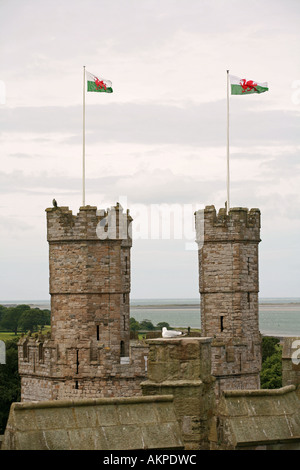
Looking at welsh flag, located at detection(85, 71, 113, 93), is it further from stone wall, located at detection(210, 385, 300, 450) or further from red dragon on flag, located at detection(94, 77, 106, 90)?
stone wall, located at detection(210, 385, 300, 450)

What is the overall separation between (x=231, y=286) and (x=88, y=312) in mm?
5507

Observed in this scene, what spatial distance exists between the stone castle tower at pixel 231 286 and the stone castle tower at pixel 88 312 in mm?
3094

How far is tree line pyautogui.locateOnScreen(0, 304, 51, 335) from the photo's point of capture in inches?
5027

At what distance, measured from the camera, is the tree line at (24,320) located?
5027 inches

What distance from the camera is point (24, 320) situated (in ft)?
424

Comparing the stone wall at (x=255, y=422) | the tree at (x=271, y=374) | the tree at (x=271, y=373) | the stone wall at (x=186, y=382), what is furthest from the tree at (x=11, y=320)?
the stone wall at (x=255, y=422)

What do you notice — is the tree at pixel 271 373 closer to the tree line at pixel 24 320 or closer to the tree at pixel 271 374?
the tree at pixel 271 374

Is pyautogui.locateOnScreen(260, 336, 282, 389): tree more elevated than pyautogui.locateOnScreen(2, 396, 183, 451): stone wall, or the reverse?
pyautogui.locateOnScreen(2, 396, 183, 451): stone wall

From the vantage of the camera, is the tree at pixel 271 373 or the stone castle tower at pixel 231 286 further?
the tree at pixel 271 373

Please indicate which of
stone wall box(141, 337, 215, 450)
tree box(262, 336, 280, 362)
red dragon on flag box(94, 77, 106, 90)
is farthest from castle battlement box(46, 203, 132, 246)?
tree box(262, 336, 280, 362)

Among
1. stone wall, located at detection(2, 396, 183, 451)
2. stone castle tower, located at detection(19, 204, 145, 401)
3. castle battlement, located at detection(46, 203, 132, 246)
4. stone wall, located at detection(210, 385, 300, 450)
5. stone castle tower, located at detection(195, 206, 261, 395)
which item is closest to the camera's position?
stone wall, located at detection(2, 396, 183, 451)

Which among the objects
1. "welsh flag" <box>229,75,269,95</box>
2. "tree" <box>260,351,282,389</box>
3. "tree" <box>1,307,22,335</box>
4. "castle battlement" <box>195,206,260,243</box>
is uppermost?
"welsh flag" <box>229,75,269,95</box>

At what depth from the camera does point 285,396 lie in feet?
38.5

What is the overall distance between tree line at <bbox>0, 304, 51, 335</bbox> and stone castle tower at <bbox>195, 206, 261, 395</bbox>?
273 feet
